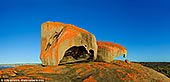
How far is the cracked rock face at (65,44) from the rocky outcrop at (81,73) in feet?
2.15

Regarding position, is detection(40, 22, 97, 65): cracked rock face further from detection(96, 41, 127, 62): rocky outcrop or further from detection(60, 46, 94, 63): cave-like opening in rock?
detection(96, 41, 127, 62): rocky outcrop

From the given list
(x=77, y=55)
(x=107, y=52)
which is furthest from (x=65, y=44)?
(x=107, y=52)

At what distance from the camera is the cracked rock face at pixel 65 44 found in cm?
1323

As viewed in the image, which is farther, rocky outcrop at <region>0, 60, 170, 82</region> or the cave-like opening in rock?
the cave-like opening in rock

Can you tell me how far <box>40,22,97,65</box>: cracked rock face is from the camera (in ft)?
43.4

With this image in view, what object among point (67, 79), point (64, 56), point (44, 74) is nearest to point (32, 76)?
point (44, 74)

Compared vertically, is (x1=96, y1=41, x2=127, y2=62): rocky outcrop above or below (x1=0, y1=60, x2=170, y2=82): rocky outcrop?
above

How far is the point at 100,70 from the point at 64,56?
7.55ft

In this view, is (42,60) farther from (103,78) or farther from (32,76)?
(103,78)

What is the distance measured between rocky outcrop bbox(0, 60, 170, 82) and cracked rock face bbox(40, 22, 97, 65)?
656 millimetres

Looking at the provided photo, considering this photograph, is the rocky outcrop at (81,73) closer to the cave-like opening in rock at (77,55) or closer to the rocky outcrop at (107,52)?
the cave-like opening in rock at (77,55)

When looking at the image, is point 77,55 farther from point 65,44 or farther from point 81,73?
point 81,73

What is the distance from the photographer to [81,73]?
12.8 m

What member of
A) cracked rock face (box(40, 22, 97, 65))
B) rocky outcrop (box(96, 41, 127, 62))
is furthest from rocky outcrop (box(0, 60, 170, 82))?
rocky outcrop (box(96, 41, 127, 62))
